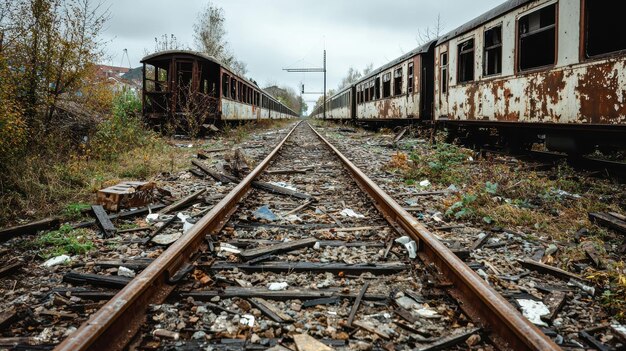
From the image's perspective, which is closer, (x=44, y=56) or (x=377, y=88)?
(x=44, y=56)

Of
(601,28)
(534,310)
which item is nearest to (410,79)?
(601,28)

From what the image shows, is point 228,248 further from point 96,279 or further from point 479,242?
point 479,242

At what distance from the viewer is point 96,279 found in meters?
2.71

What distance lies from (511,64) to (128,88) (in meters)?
12.2

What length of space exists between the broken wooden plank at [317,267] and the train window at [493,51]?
7150 millimetres

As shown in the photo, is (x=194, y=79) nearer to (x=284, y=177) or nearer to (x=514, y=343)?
(x=284, y=177)

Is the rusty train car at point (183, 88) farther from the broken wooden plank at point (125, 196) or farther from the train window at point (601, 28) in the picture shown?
the train window at point (601, 28)

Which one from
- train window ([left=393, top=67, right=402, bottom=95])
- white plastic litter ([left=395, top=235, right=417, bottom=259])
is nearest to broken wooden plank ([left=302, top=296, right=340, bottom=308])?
white plastic litter ([left=395, top=235, right=417, bottom=259])

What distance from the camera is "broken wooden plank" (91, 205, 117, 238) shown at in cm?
383

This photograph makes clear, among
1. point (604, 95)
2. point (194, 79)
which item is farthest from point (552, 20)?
point (194, 79)

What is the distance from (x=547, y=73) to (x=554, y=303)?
5.66m

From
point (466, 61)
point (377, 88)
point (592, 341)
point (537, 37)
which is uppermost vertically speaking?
point (377, 88)

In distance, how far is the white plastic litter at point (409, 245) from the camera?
126 inches

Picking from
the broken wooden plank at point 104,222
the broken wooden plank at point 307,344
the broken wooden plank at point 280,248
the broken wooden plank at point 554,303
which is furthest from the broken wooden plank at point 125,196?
the broken wooden plank at point 554,303
